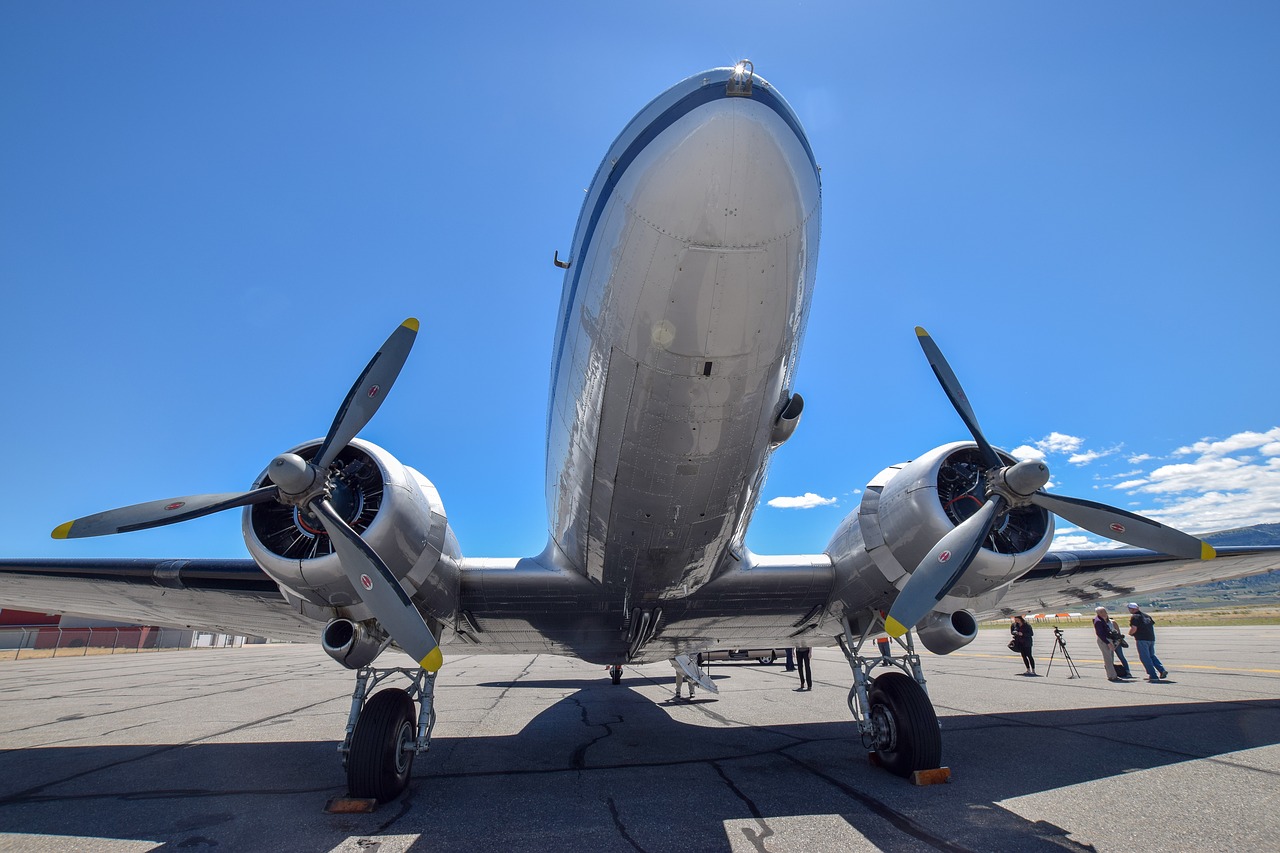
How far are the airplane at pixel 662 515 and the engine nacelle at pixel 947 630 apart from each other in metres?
0.02

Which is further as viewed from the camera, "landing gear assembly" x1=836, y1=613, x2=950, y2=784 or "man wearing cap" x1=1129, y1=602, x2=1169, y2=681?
"man wearing cap" x1=1129, y1=602, x2=1169, y2=681

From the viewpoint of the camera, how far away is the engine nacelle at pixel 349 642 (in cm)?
590

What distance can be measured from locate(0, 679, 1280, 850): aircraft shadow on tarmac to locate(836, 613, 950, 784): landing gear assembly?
23 centimetres

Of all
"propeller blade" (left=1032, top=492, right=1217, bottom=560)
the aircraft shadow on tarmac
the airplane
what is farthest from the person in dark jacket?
"propeller blade" (left=1032, top=492, right=1217, bottom=560)

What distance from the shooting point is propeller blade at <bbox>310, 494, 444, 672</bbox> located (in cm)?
528

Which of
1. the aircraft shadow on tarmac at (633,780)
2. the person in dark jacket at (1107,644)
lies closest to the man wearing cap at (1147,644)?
the person in dark jacket at (1107,644)

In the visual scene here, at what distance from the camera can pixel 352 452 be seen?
6.38m

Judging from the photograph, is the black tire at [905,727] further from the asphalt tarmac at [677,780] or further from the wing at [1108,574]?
the wing at [1108,574]

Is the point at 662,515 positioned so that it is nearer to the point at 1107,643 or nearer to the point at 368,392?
the point at 368,392

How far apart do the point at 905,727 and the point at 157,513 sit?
7.32 meters

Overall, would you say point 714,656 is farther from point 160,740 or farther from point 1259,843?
point 1259,843

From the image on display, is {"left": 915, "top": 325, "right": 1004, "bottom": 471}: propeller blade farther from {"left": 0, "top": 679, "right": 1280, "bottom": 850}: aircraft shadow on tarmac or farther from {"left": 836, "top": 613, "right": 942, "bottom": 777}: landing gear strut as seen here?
{"left": 0, "top": 679, "right": 1280, "bottom": 850}: aircraft shadow on tarmac

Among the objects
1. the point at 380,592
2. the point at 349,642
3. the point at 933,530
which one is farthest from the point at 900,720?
the point at 349,642

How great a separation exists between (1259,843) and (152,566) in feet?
34.2
